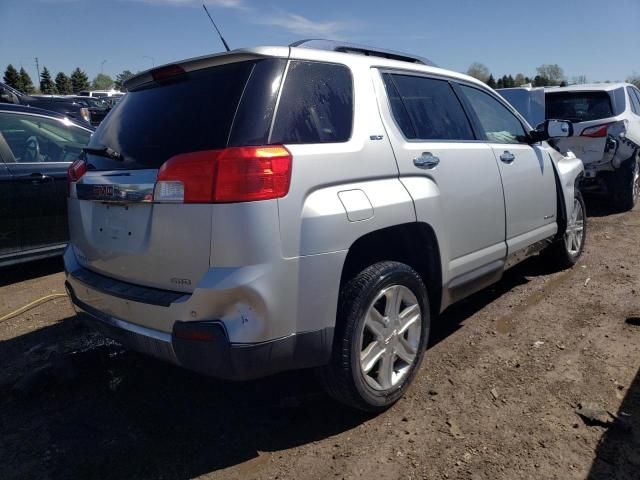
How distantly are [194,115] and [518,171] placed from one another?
8.67 ft

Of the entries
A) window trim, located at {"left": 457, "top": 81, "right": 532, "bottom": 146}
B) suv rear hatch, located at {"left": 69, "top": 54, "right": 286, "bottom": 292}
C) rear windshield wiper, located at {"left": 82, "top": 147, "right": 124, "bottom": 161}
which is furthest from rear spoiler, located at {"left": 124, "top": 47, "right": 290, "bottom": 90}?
window trim, located at {"left": 457, "top": 81, "right": 532, "bottom": 146}

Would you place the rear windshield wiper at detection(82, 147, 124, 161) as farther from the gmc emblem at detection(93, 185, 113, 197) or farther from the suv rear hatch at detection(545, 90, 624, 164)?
the suv rear hatch at detection(545, 90, 624, 164)

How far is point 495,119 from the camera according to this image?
4188mm

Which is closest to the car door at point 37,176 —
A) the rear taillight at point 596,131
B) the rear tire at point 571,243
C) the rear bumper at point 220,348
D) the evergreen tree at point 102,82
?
the rear bumper at point 220,348

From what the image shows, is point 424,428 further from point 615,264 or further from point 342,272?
point 615,264

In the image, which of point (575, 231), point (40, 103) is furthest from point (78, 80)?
point (575, 231)

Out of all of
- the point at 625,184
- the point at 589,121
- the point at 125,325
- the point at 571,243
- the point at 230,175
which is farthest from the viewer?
the point at 625,184

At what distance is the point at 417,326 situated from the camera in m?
3.03

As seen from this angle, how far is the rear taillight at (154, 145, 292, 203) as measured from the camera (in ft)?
7.22

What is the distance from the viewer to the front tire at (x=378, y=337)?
256cm

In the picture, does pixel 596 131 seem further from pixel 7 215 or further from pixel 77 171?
pixel 7 215

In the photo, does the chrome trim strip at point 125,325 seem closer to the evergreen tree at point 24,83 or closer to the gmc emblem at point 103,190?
the gmc emblem at point 103,190

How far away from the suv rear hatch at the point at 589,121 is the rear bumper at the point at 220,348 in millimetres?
6405

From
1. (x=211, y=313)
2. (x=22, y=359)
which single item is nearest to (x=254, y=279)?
(x=211, y=313)
